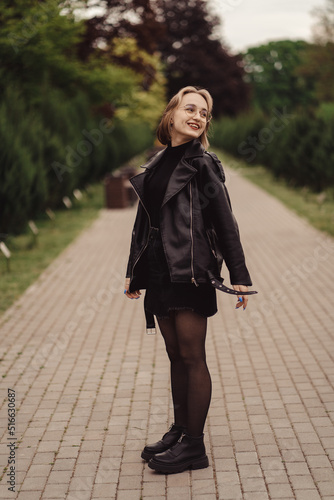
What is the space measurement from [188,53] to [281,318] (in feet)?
194

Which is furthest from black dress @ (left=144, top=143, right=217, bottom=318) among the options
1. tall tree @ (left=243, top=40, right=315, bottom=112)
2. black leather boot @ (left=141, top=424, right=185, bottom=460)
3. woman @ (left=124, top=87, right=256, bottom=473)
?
tall tree @ (left=243, top=40, right=315, bottom=112)

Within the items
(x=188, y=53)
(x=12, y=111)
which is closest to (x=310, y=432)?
(x=12, y=111)

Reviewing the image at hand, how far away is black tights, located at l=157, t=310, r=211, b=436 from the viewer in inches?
151

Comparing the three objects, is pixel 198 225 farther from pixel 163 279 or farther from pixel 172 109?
pixel 172 109

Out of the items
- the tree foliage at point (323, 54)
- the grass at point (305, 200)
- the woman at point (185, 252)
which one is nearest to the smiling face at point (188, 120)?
the woman at point (185, 252)

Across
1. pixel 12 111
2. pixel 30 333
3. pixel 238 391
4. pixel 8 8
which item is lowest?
pixel 30 333

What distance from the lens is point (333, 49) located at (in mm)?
53312

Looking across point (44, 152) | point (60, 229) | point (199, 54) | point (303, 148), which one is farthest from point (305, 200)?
point (199, 54)

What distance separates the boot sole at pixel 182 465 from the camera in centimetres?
393

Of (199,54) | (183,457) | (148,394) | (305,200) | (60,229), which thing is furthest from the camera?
(199,54)

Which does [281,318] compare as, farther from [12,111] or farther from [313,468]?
[12,111]

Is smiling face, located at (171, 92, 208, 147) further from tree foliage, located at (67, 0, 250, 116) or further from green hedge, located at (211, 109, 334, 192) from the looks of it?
tree foliage, located at (67, 0, 250, 116)

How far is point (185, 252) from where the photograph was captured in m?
3.73

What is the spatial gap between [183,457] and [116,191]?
15720mm
